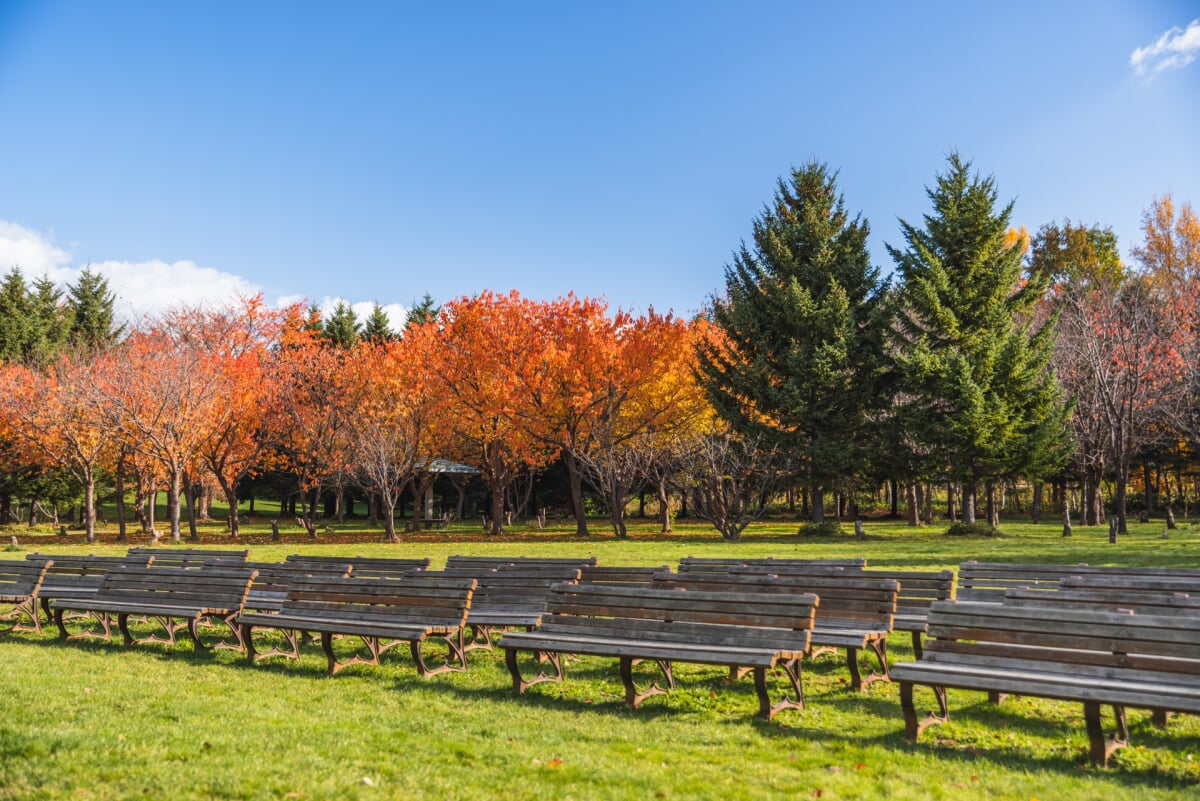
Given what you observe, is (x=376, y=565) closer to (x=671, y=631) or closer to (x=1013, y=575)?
(x=671, y=631)

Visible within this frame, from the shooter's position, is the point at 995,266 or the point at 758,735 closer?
the point at 758,735

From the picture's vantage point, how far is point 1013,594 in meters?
7.06

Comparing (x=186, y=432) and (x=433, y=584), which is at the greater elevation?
(x=186, y=432)

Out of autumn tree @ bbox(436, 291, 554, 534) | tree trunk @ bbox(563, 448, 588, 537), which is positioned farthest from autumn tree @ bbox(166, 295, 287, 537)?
tree trunk @ bbox(563, 448, 588, 537)

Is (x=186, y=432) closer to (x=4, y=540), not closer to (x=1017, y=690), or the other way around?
(x=4, y=540)

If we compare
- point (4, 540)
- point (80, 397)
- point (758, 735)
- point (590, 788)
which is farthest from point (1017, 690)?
point (4, 540)

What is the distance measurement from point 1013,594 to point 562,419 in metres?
Result: 25.3

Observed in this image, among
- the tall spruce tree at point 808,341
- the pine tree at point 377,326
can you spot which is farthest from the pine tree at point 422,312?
the tall spruce tree at point 808,341

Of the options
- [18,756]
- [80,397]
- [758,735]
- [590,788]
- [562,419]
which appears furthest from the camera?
[562,419]

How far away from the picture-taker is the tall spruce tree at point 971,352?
2812cm

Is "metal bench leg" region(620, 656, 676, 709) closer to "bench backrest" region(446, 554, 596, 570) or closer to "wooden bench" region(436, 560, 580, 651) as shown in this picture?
"wooden bench" region(436, 560, 580, 651)

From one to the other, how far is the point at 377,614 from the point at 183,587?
129 inches

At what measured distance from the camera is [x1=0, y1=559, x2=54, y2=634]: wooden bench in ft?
36.1

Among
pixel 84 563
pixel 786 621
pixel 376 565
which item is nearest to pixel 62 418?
pixel 84 563
